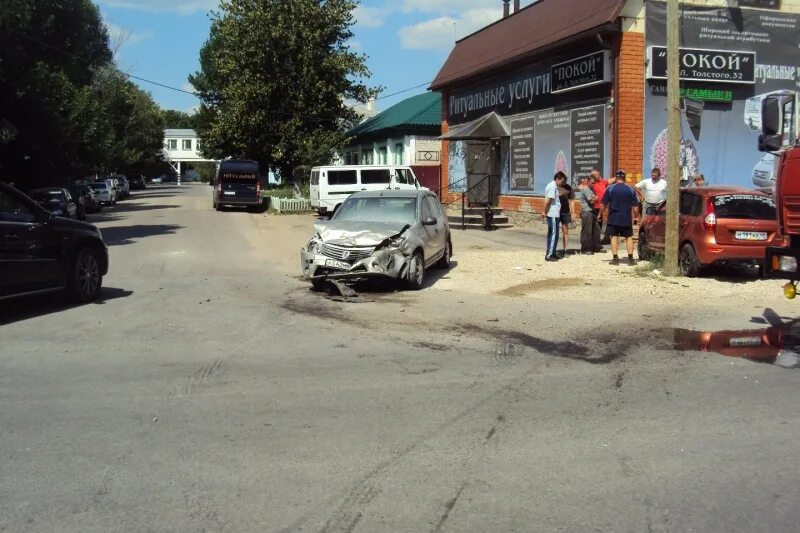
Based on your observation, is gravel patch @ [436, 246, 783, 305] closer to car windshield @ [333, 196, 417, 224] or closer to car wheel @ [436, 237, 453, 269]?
car wheel @ [436, 237, 453, 269]

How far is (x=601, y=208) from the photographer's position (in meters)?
15.1

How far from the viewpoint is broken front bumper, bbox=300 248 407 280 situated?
1098 centimetres

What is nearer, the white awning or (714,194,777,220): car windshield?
(714,194,777,220): car windshield

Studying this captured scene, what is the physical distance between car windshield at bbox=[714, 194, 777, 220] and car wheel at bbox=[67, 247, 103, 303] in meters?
9.62

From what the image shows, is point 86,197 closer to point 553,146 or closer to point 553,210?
point 553,146

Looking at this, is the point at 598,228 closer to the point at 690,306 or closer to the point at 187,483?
the point at 690,306

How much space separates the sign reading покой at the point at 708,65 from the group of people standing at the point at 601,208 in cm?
428

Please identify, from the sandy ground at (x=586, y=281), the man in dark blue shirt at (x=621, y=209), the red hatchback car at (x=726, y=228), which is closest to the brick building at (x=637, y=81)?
the sandy ground at (x=586, y=281)

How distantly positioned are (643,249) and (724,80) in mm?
7699

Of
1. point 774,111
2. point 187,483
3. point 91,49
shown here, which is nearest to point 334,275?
point 774,111

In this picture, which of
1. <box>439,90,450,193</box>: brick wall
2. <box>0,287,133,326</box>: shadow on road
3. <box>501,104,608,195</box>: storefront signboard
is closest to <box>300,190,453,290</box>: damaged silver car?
<box>0,287,133,326</box>: shadow on road

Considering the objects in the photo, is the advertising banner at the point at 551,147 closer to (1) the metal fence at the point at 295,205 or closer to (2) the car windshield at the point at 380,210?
(2) the car windshield at the point at 380,210

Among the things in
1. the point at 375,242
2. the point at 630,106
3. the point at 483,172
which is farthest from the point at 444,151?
the point at 375,242

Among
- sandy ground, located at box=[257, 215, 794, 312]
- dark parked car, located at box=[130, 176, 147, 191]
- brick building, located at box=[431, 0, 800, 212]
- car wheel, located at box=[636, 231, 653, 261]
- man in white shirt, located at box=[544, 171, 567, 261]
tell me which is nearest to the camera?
sandy ground, located at box=[257, 215, 794, 312]
